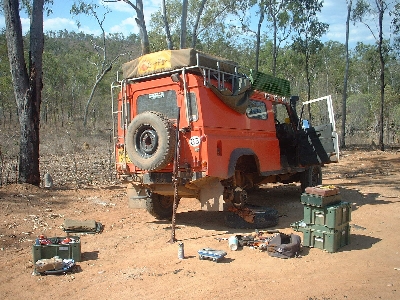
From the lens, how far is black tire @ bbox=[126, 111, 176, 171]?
625cm

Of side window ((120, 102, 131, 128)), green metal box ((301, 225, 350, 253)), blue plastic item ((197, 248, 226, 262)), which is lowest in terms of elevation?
blue plastic item ((197, 248, 226, 262))

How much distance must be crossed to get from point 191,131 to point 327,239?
259cm

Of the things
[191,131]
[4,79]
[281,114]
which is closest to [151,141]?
[191,131]

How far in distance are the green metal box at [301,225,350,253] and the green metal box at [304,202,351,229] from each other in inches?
3.9

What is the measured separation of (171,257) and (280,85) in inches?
198

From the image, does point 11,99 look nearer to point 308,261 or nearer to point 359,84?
point 308,261

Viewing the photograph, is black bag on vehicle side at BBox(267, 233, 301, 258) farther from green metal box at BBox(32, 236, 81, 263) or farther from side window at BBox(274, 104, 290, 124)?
side window at BBox(274, 104, 290, 124)

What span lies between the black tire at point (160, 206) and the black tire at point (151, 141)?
1231 mm

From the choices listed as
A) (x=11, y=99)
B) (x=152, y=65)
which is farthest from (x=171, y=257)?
(x=11, y=99)

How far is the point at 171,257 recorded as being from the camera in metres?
5.36

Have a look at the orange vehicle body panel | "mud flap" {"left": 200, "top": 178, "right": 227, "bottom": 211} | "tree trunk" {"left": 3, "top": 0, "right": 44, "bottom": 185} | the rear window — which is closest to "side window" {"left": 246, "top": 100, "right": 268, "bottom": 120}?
the orange vehicle body panel

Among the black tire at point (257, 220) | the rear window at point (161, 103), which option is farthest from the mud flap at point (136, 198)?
the black tire at point (257, 220)

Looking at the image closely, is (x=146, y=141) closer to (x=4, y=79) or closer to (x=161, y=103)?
(x=161, y=103)

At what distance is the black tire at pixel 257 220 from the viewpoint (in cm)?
676
